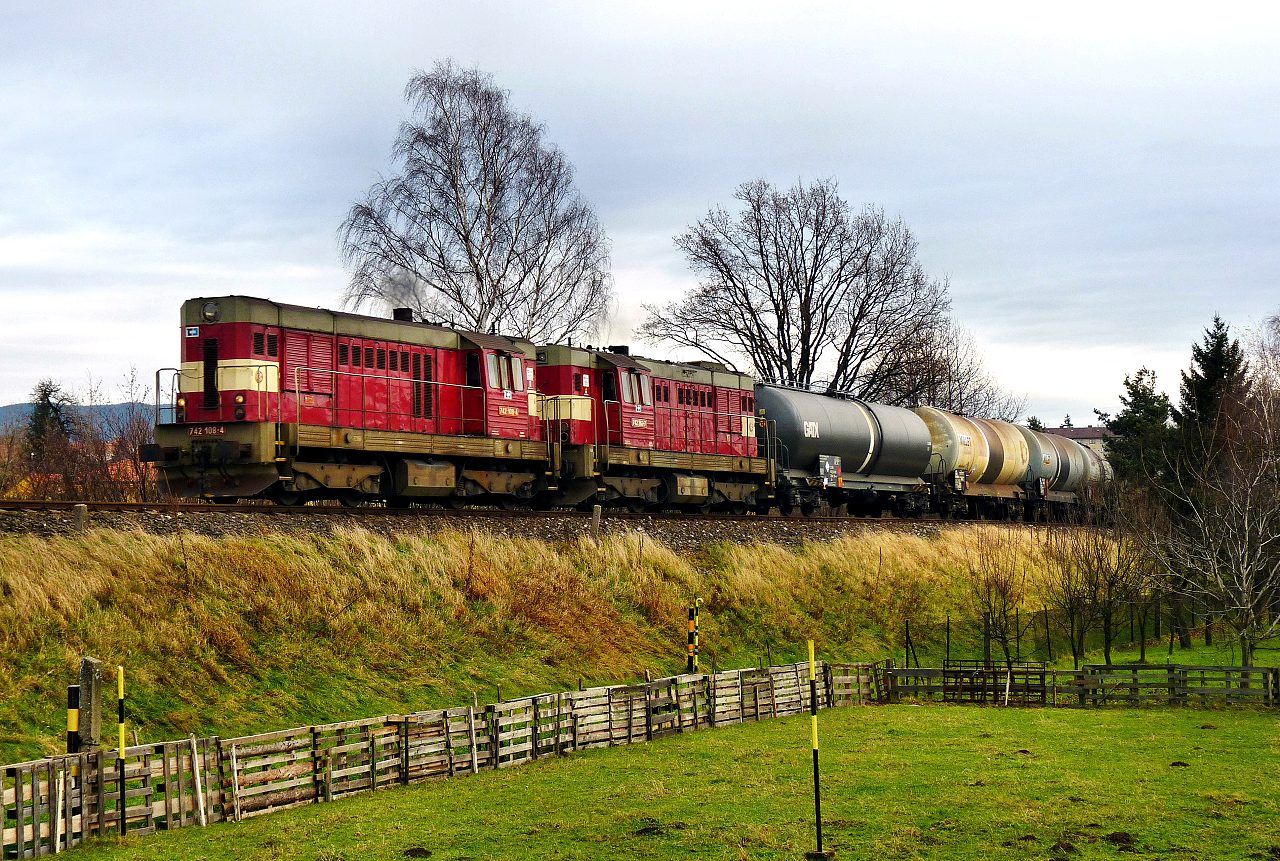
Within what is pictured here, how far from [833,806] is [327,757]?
6930 mm

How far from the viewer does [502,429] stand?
32.9m

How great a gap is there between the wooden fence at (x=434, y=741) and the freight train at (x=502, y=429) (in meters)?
7.92

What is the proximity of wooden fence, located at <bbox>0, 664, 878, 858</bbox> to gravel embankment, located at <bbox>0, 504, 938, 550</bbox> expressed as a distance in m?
6.39

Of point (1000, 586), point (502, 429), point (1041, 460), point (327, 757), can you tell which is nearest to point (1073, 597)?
point (1000, 586)

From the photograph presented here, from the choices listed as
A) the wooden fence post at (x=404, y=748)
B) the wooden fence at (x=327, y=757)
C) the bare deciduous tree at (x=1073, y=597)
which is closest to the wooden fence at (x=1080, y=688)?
the wooden fence at (x=327, y=757)

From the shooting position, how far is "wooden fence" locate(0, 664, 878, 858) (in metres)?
15.3

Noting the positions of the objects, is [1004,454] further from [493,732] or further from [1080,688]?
[493,732]

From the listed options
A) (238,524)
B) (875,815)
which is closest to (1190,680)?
(875,815)

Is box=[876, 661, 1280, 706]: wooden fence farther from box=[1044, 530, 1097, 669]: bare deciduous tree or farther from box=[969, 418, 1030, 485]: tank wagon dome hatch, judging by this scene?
box=[969, 418, 1030, 485]: tank wagon dome hatch

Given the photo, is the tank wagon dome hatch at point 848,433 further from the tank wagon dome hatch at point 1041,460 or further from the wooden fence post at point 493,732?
the wooden fence post at point 493,732

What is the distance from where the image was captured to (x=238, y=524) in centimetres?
2525

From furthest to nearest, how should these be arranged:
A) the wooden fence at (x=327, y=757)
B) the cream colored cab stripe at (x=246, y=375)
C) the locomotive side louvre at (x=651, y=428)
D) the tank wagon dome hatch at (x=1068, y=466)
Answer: the tank wagon dome hatch at (x=1068, y=466), the locomotive side louvre at (x=651, y=428), the cream colored cab stripe at (x=246, y=375), the wooden fence at (x=327, y=757)

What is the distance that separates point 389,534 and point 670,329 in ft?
143

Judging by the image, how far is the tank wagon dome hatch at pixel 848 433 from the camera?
43906 millimetres
